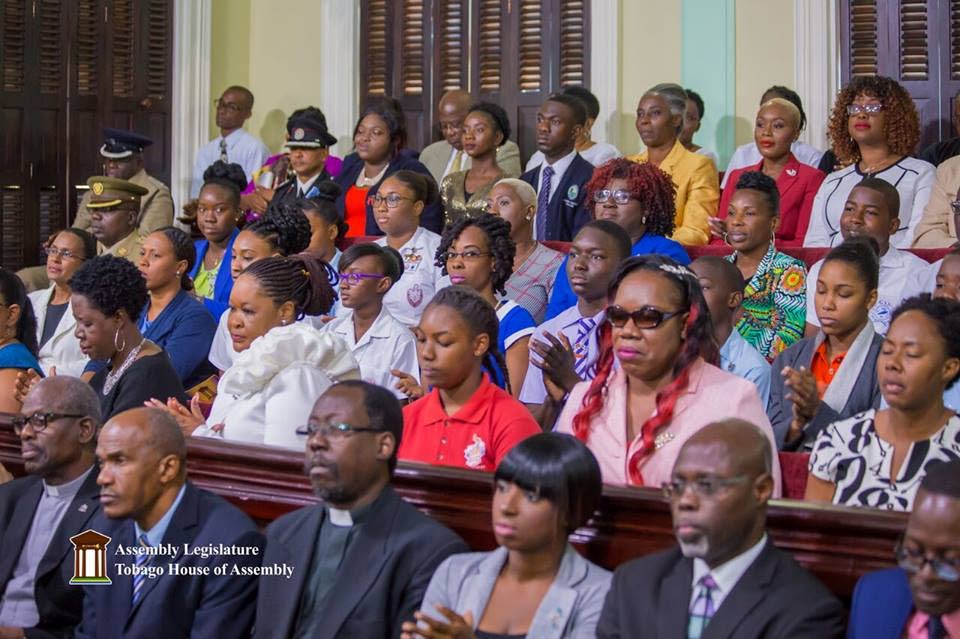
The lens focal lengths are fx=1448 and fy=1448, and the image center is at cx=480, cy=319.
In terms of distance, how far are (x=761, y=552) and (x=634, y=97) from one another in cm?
674

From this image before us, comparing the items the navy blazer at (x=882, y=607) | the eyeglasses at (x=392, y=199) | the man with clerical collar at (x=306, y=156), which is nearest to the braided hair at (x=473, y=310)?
the navy blazer at (x=882, y=607)

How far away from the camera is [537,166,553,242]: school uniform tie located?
288 inches

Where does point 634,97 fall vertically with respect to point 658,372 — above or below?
above

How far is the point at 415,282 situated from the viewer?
21.4 feet

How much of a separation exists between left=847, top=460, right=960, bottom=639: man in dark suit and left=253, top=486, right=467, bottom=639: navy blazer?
1062 mm

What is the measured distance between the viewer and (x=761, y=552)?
2.95 metres

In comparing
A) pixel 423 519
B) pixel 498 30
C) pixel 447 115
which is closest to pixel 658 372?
pixel 423 519

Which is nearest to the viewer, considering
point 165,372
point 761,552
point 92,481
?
point 761,552

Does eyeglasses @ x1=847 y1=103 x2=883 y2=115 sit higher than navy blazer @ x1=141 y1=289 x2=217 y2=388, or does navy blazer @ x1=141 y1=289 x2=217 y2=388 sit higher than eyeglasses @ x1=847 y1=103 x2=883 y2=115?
eyeglasses @ x1=847 y1=103 x2=883 y2=115

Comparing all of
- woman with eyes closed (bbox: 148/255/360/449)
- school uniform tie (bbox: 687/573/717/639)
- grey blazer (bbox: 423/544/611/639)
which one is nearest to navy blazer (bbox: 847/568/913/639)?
school uniform tie (bbox: 687/573/717/639)

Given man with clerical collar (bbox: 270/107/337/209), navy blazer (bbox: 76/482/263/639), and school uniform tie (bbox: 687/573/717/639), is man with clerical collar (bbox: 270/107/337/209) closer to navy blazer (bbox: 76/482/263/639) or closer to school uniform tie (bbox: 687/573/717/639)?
navy blazer (bbox: 76/482/263/639)

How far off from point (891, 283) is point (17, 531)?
3378 mm

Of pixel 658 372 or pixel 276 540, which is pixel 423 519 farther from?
pixel 658 372

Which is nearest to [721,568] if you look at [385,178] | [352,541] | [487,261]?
[352,541]
